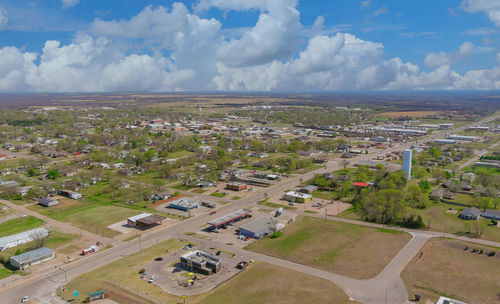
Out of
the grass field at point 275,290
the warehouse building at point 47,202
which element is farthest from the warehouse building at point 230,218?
the warehouse building at point 47,202

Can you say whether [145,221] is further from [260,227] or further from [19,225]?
[19,225]

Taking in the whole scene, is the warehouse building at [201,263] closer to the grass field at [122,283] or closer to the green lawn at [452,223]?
the grass field at [122,283]

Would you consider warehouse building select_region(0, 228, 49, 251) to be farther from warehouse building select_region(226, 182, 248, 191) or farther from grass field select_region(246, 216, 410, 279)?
warehouse building select_region(226, 182, 248, 191)

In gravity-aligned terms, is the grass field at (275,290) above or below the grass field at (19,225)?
above

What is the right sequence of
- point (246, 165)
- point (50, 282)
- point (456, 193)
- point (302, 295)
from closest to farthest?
point (302, 295) < point (50, 282) < point (456, 193) < point (246, 165)

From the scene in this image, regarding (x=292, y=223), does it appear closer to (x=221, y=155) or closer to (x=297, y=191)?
(x=297, y=191)

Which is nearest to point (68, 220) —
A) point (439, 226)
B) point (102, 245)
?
point (102, 245)
